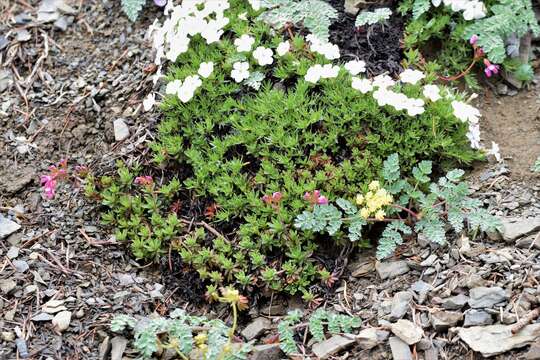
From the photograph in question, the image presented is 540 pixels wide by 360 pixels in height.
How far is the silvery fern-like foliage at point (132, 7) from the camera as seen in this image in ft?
16.2

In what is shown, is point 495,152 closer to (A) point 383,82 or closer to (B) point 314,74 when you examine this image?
(A) point 383,82

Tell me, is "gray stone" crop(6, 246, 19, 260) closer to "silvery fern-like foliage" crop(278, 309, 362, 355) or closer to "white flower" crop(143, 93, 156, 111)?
"white flower" crop(143, 93, 156, 111)

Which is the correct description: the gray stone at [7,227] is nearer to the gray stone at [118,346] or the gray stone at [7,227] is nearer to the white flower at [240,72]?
the gray stone at [118,346]

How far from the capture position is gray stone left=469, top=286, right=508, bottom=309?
347 cm

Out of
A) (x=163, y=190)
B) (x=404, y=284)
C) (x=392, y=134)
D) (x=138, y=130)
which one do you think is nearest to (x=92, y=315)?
(x=163, y=190)

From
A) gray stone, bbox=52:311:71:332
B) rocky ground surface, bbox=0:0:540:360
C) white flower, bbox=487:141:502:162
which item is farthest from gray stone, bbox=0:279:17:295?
white flower, bbox=487:141:502:162

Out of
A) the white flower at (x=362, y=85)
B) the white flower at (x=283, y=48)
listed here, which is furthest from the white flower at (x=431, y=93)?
the white flower at (x=283, y=48)

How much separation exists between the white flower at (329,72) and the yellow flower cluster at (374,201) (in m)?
0.74

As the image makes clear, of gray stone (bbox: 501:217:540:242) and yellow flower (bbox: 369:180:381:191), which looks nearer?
gray stone (bbox: 501:217:540:242)

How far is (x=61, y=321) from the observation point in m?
3.68

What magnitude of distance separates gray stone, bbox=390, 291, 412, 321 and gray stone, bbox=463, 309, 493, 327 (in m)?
0.31

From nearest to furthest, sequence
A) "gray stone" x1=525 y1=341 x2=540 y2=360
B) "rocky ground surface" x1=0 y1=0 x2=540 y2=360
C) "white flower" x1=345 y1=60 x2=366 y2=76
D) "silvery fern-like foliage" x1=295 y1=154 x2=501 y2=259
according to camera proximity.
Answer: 1. "gray stone" x1=525 y1=341 x2=540 y2=360
2. "rocky ground surface" x1=0 y1=0 x2=540 y2=360
3. "silvery fern-like foliage" x1=295 y1=154 x2=501 y2=259
4. "white flower" x1=345 y1=60 x2=366 y2=76

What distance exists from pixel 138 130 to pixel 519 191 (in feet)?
7.44

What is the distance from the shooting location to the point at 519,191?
13.4 ft
